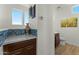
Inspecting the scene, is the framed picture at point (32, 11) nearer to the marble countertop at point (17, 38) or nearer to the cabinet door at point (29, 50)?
the marble countertop at point (17, 38)

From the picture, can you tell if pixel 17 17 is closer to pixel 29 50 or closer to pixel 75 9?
pixel 29 50

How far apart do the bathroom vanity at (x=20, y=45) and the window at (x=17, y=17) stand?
18cm

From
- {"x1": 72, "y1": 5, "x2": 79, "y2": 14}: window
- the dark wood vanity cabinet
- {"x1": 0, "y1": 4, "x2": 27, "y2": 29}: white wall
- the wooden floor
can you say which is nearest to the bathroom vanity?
the dark wood vanity cabinet

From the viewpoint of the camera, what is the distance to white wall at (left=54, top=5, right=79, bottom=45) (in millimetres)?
1493

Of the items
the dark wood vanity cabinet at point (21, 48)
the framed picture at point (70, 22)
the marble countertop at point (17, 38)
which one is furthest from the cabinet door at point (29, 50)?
the framed picture at point (70, 22)

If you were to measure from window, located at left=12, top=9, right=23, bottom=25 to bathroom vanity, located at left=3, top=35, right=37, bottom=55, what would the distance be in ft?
0.58

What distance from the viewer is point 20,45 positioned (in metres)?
1.48

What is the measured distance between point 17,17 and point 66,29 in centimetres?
61

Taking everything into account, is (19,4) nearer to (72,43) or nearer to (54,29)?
(54,29)

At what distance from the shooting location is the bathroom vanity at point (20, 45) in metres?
1.44

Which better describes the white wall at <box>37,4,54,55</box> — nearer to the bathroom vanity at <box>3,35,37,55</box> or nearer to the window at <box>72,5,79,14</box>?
the bathroom vanity at <box>3,35,37,55</box>

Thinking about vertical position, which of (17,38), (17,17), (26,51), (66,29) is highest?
(17,17)

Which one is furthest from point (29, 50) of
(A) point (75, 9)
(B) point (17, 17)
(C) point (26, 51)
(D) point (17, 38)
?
(A) point (75, 9)
